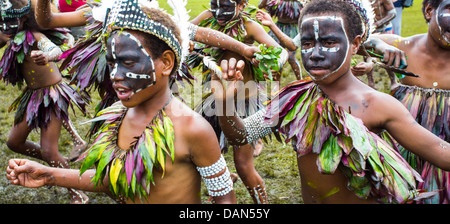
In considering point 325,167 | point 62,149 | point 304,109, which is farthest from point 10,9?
point 325,167

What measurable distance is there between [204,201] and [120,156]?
7.13ft

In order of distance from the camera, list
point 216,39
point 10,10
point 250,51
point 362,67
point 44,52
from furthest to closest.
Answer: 1. point 10,10
2. point 44,52
3. point 216,39
4. point 362,67
5. point 250,51

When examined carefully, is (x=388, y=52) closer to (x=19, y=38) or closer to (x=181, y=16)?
(x=181, y=16)

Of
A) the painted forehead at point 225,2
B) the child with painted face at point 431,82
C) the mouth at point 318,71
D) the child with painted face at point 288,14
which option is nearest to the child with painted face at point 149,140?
the mouth at point 318,71

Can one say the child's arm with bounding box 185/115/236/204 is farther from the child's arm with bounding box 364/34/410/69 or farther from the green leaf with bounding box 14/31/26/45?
the green leaf with bounding box 14/31/26/45

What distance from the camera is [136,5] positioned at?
7.93ft

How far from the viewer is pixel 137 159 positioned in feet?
7.95

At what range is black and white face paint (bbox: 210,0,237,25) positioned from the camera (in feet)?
14.1

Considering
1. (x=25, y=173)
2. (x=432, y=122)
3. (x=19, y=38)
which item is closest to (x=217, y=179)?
(x=25, y=173)

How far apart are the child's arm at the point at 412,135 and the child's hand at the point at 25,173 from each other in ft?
5.79

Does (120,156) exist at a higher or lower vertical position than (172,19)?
lower

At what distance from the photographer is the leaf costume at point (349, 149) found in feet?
7.49

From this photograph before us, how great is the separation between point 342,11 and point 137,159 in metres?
1.35

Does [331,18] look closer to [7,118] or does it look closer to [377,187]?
[377,187]
